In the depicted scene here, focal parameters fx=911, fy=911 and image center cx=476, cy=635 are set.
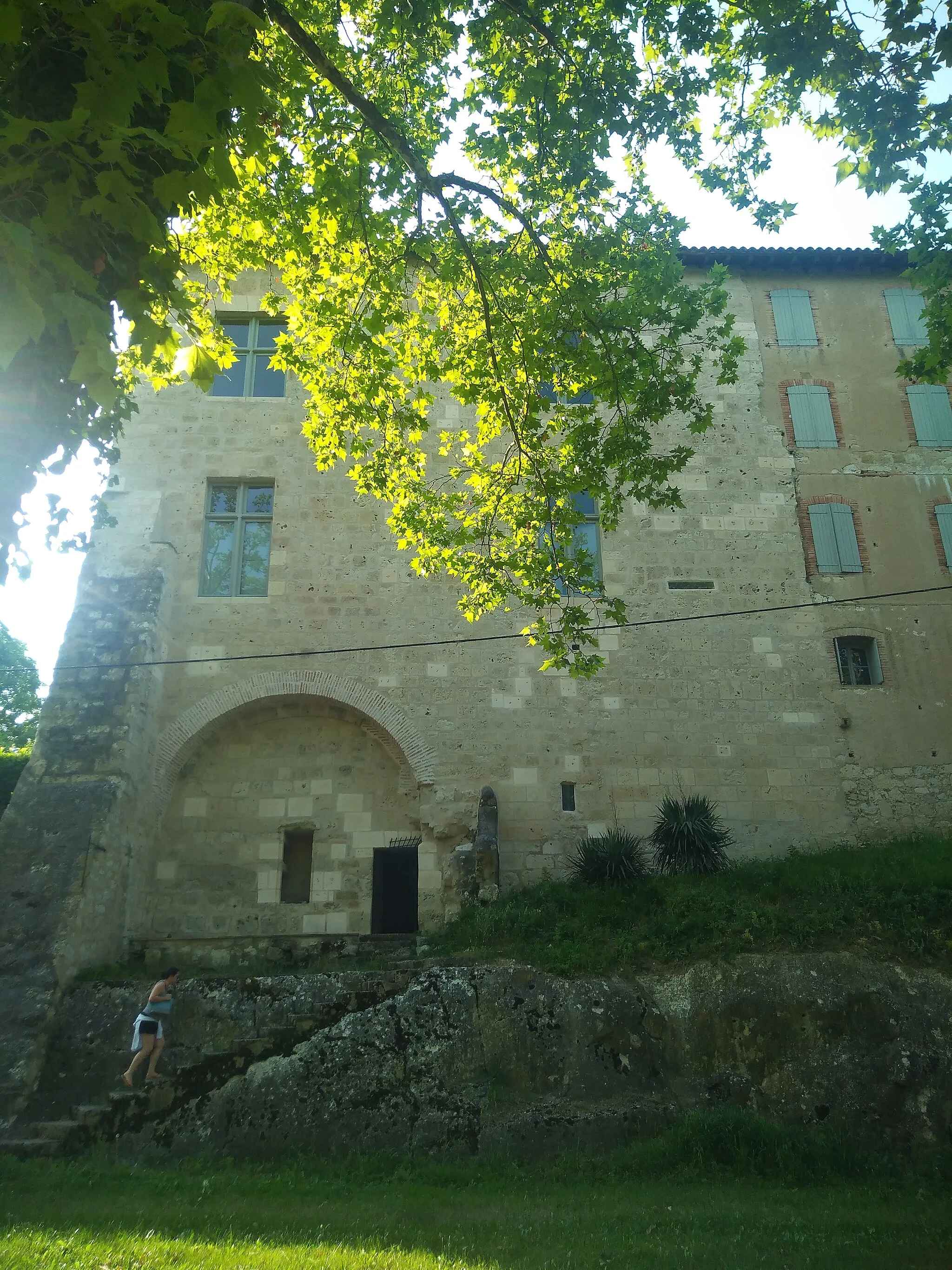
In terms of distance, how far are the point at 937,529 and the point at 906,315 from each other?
13.6ft

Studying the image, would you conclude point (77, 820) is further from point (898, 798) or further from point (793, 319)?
point (793, 319)

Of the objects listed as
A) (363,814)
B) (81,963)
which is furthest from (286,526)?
(81,963)

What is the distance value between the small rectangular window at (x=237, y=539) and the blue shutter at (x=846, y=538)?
9054mm

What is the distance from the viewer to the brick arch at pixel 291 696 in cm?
1287

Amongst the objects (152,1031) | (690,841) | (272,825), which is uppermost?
(272,825)

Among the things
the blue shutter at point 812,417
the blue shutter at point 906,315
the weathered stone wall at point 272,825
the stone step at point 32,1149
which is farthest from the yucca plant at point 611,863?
the blue shutter at point 906,315

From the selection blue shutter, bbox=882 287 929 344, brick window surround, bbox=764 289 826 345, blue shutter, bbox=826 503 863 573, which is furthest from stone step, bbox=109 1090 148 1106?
blue shutter, bbox=882 287 929 344

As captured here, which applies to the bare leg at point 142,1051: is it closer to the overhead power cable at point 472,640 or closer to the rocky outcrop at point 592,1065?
the rocky outcrop at point 592,1065

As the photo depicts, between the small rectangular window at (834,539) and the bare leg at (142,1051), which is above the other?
the small rectangular window at (834,539)

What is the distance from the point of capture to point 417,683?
13.4m

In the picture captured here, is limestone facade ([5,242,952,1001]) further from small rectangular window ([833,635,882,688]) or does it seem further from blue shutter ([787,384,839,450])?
blue shutter ([787,384,839,450])

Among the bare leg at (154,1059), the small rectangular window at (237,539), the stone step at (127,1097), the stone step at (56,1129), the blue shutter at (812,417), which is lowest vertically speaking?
the stone step at (56,1129)

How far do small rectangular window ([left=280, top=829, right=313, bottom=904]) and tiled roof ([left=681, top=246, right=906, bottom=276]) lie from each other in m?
11.6

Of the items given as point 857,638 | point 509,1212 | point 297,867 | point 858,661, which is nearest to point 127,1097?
point 509,1212
